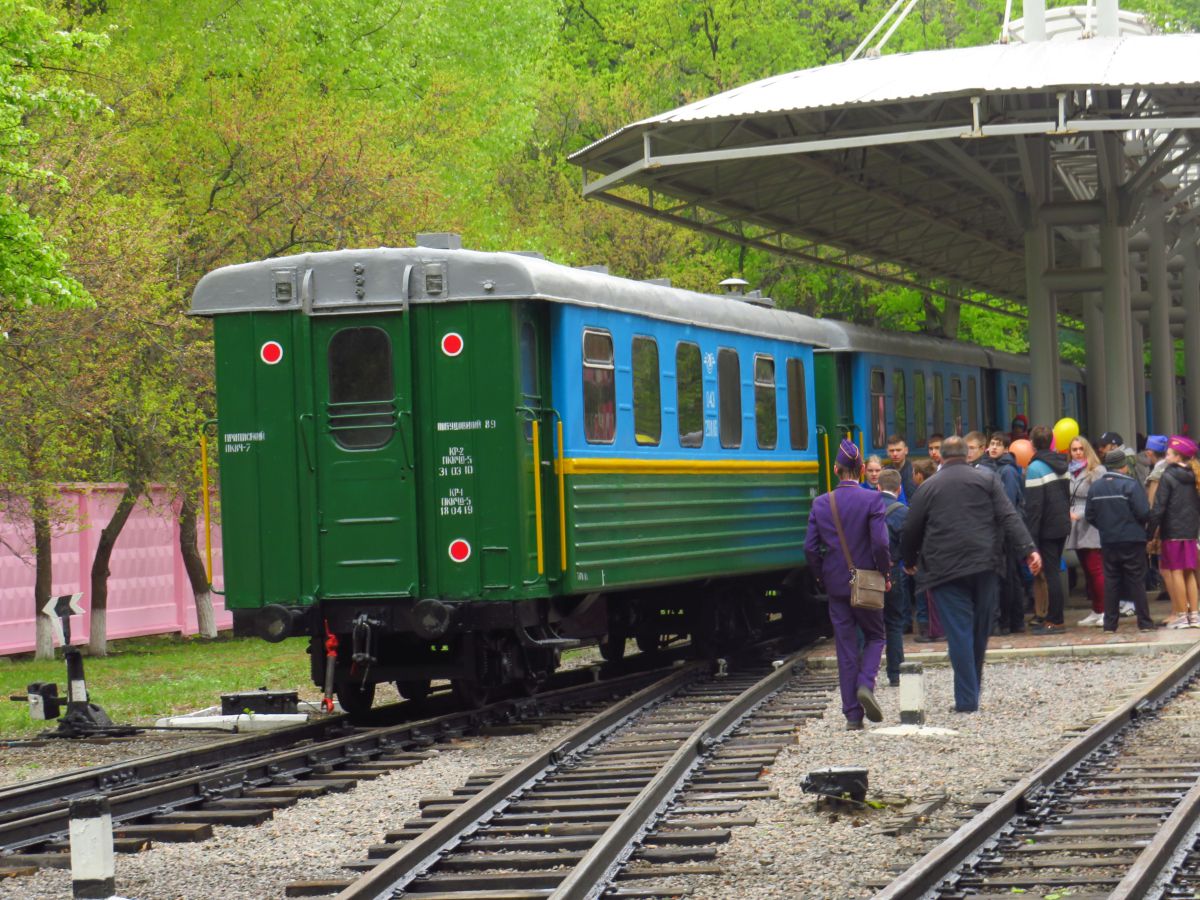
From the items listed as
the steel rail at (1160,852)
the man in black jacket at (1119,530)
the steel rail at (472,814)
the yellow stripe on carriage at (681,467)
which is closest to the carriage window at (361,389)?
the yellow stripe on carriage at (681,467)

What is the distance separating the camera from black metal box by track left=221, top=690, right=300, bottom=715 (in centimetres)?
1458

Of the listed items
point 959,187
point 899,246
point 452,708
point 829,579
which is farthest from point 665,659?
point 899,246

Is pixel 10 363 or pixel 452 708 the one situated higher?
pixel 10 363

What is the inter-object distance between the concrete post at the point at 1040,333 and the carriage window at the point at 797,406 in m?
7.65

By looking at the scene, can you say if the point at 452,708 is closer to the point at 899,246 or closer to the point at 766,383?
the point at 766,383

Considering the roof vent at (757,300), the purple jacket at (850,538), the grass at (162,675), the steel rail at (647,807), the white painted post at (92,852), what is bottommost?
the grass at (162,675)

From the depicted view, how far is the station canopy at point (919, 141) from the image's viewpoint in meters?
20.1

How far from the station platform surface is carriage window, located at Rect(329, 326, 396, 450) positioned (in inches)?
196

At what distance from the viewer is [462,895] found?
25.0ft

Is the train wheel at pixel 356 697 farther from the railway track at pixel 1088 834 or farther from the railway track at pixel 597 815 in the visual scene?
the railway track at pixel 1088 834

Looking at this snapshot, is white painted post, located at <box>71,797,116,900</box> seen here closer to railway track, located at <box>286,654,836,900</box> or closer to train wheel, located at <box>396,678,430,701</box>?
railway track, located at <box>286,654,836,900</box>

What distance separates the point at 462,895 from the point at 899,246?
84.4 ft

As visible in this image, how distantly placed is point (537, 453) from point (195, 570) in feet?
47.0

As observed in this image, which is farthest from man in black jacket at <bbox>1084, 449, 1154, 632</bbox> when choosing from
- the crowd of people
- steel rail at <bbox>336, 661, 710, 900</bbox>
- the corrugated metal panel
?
steel rail at <bbox>336, 661, 710, 900</bbox>
